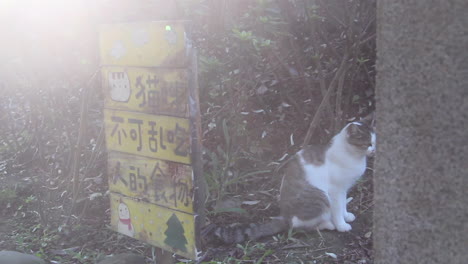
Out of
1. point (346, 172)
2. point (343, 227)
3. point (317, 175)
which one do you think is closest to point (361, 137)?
point (346, 172)

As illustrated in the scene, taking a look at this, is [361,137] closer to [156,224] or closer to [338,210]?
[338,210]

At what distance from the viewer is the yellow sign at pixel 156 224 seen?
2.27 meters

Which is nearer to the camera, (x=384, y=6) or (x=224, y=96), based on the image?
(x=384, y=6)

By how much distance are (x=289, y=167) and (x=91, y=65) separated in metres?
1.94

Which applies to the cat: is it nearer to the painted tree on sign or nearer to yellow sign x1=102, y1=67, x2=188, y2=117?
the painted tree on sign

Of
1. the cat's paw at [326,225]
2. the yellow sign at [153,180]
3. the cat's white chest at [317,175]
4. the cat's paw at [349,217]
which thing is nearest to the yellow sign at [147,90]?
the yellow sign at [153,180]

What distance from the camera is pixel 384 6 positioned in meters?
1.28

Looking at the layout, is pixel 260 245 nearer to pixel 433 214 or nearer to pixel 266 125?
pixel 266 125

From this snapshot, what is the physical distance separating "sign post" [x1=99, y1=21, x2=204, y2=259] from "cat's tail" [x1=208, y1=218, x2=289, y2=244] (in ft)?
3.00

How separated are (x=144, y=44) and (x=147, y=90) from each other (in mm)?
215

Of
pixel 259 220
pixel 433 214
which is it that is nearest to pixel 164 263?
pixel 259 220

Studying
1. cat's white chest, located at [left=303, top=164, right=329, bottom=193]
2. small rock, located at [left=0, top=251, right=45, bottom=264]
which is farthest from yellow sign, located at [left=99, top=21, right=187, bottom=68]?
cat's white chest, located at [left=303, top=164, right=329, bottom=193]

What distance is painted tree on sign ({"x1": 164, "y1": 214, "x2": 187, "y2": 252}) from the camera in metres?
2.29

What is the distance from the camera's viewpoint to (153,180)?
7.73ft
